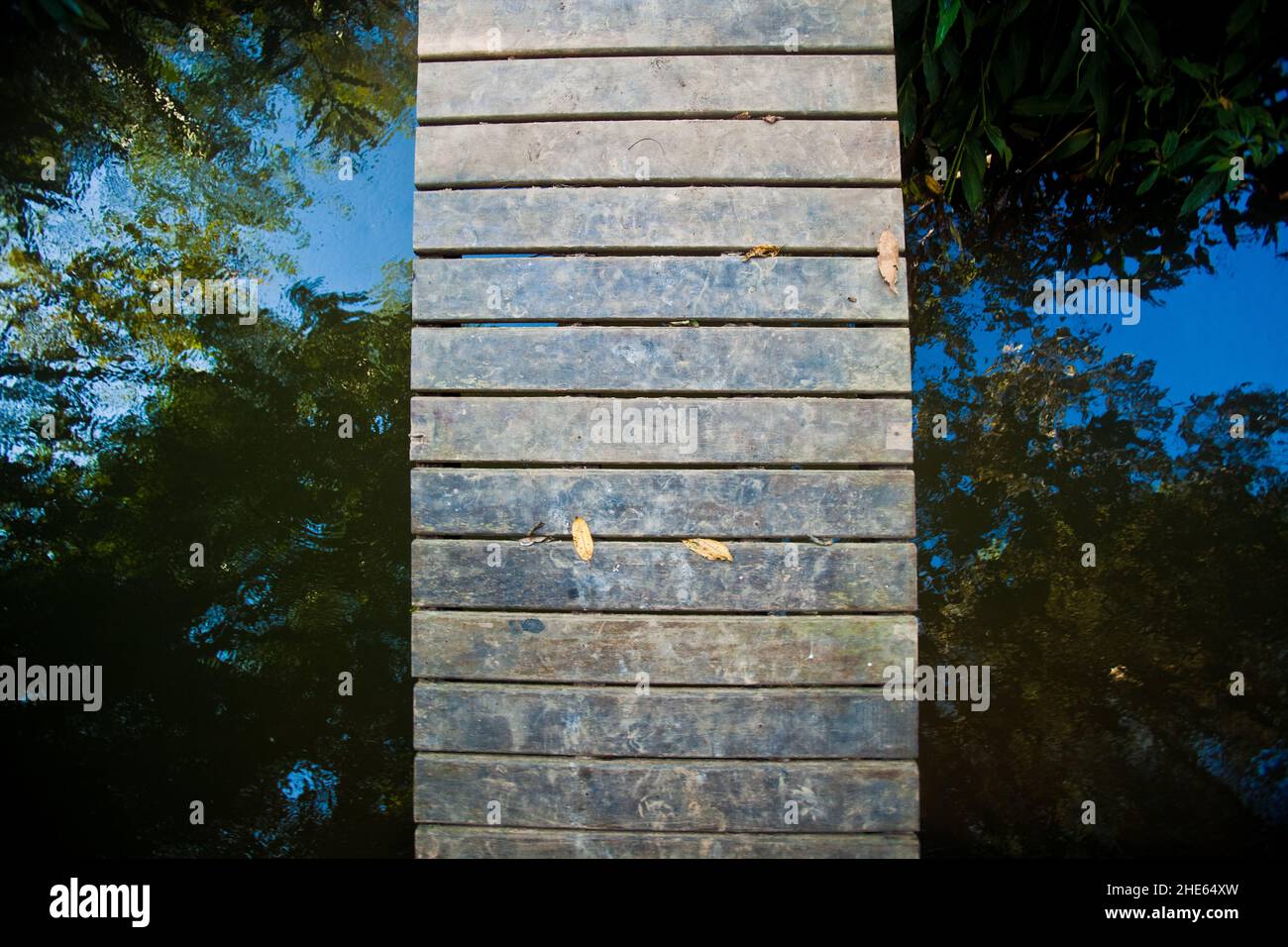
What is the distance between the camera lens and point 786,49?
6.28 ft

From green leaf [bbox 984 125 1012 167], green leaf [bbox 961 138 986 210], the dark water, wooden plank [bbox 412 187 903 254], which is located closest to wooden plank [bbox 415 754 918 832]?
the dark water

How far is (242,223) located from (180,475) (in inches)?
36.8

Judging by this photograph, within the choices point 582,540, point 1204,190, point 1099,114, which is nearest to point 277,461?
point 582,540

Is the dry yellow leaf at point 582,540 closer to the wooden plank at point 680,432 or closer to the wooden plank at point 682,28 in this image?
the wooden plank at point 680,432

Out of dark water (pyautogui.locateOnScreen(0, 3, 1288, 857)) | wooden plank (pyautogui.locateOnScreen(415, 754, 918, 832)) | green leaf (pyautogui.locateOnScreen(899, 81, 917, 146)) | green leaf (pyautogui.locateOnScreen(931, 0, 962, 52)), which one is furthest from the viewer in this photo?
dark water (pyautogui.locateOnScreen(0, 3, 1288, 857))

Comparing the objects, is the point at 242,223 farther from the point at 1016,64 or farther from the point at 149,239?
the point at 1016,64

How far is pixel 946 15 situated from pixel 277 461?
2.57m

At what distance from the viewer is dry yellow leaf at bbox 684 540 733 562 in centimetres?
185

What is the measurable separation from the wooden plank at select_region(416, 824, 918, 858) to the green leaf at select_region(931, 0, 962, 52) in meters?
2.16

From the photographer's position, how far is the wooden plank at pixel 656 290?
187 centimetres

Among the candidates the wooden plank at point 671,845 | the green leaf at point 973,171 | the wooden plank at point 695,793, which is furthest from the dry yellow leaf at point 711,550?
the green leaf at point 973,171

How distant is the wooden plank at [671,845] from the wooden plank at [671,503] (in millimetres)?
731

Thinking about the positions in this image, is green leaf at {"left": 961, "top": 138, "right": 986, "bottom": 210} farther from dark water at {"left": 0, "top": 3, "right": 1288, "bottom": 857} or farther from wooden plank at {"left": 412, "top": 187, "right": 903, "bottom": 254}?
wooden plank at {"left": 412, "top": 187, "right": 903, "bottom": 254}

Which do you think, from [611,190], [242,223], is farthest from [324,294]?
[611,190]
